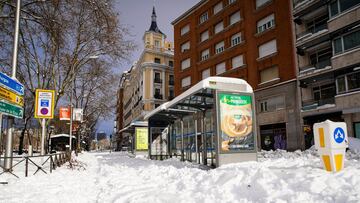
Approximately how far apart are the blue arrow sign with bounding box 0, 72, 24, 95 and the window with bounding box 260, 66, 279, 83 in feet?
73.0

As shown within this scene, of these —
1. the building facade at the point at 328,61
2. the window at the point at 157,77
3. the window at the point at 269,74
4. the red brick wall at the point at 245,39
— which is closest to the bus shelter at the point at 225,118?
the building facade at the point at 328,61

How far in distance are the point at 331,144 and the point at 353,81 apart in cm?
Result: 1781

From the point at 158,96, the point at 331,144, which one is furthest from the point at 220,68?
the point at 331,144

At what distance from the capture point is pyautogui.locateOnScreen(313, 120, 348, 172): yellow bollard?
647cm

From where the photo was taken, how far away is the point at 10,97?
348 inches

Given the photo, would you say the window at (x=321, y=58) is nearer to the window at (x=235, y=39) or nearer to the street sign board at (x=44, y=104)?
the window at (x=235, y=39)

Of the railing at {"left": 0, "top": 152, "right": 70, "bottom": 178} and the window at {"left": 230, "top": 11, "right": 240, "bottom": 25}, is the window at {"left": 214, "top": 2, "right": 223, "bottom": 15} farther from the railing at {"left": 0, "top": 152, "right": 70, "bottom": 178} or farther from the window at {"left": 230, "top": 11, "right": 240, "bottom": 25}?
the railing at {"left": 0, "top": 152, "right": 70, "bottom": 178}

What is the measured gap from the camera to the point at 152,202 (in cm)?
591

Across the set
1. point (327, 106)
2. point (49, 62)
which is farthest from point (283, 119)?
point (49, 62)

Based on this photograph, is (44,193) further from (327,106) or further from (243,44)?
(243,44)

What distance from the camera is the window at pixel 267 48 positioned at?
2764 centimetres

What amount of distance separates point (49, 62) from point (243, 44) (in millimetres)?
18338

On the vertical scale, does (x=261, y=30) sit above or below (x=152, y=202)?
above

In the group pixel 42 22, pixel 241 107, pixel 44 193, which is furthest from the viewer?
pixel 42 22
